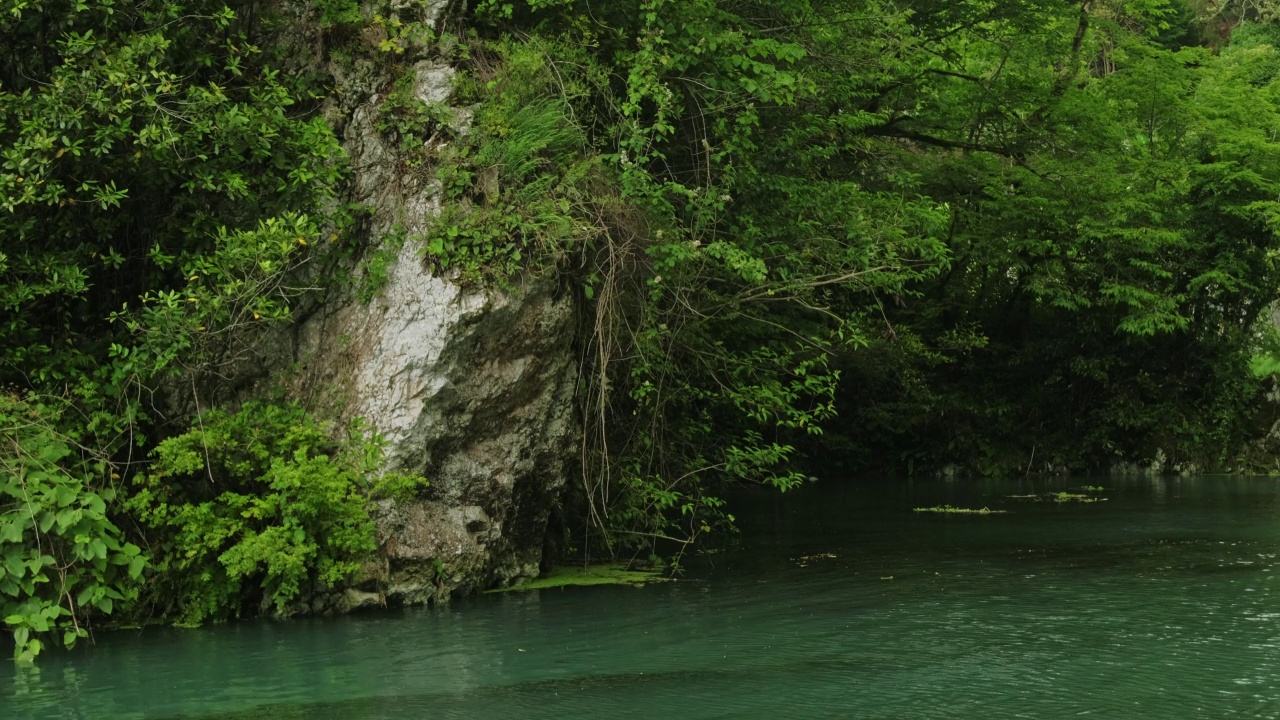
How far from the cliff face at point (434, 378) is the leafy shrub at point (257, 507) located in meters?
0.35

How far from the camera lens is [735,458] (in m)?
13.2

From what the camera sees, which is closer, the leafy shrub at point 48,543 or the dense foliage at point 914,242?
the leafy shrub at point 48,543

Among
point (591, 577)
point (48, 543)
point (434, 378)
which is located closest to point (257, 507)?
point (48, 543)

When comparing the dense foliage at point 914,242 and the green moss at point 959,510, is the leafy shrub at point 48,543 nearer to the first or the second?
the dense foliage at point 914,242

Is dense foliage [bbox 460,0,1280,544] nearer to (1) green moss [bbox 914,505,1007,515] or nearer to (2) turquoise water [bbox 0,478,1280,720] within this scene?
(2) turquoise water [bbox 0,478,1280,720]

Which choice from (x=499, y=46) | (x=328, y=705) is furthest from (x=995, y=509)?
(x=328, y=705)

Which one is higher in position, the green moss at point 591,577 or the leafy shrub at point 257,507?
the leafy shrub at point 257,507

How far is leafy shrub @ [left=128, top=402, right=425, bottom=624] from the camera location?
10156mm

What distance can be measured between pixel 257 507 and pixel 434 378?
1777mm

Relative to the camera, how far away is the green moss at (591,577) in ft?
40.1

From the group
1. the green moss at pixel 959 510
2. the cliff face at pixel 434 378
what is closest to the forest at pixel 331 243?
the cliff face at pixel 434 378

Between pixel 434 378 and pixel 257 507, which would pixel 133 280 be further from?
pixel 434 378

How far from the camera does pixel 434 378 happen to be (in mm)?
11031

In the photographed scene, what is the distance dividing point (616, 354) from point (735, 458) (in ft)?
5.67
